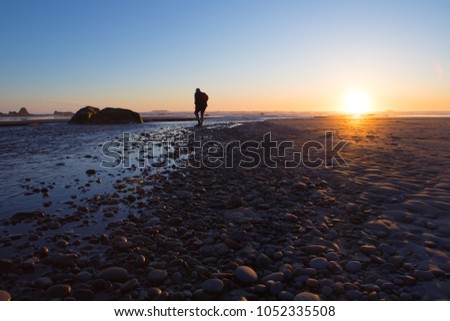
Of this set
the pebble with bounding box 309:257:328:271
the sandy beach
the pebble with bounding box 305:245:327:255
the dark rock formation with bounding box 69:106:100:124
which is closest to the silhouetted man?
the dark rock formation with bounding box 69:106:100:124

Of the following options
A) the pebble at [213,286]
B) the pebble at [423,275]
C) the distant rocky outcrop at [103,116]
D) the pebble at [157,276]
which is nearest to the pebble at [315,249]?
the pebble at [423,275]

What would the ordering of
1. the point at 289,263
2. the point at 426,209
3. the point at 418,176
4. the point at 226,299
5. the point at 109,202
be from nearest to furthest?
the point at 226,299
the point at 289,263
the point at 426,209
the point at 109,202
the point at 418,176

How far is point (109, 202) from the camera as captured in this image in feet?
18.3

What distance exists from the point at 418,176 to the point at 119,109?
1567 inches

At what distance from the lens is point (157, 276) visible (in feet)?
9.86

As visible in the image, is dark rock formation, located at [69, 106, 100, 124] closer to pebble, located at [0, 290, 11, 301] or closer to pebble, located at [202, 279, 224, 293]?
pebble, located at [0, 290, 11, 301]

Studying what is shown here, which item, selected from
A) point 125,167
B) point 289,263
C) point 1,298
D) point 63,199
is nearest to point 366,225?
point 289,263

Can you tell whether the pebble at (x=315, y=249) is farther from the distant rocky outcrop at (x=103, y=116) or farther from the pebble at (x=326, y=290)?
the distant rocky outcrop at (x=103, y=116)

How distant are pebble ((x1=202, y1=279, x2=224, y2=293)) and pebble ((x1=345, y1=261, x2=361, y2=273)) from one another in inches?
62.5

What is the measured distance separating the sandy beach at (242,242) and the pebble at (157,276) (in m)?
0.01

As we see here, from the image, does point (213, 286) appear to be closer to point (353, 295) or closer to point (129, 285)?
point (129, 285)
